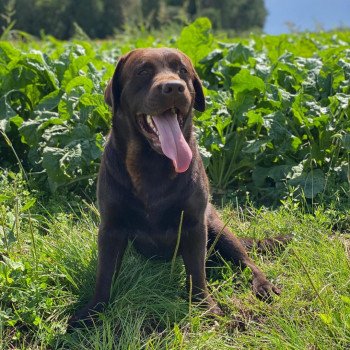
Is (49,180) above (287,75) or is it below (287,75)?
below

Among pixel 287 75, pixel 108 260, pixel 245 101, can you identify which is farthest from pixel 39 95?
pixel 108 260

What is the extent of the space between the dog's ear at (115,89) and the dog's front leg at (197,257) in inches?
33.6

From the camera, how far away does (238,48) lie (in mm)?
6215

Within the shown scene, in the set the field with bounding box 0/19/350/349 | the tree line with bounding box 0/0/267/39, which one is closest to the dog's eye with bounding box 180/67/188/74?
the field with bounding box 0/19/350/349

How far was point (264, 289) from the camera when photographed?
347cm

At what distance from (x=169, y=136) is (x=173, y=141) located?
4 centimetres

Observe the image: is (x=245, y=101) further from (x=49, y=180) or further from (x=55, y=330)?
(x=55, y=330)

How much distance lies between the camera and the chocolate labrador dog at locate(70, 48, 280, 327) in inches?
127

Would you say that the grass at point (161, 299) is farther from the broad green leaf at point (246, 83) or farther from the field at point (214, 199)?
the broad green leaf at point (246, 83)

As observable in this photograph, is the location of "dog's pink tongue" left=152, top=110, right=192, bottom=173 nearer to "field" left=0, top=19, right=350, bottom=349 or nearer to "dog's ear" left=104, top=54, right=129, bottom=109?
"dog's ear" left=104, top=54, right=129, bottom=109

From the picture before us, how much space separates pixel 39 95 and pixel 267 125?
2253mm

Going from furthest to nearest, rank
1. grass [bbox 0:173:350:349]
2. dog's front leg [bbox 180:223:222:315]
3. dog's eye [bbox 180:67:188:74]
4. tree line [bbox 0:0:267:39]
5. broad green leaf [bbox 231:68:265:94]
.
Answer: tree line [bbox 0:0:267:39], broad green leaf [bbox 231:68:265:94], dog's eye [bbox 180:67:188:74], dog's front leg [bbox 180:223:222:315], grass [bbox 0:173:350:349]

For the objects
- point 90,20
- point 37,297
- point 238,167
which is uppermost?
point 37,297

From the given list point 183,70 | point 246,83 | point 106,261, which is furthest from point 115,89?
point 246,83
